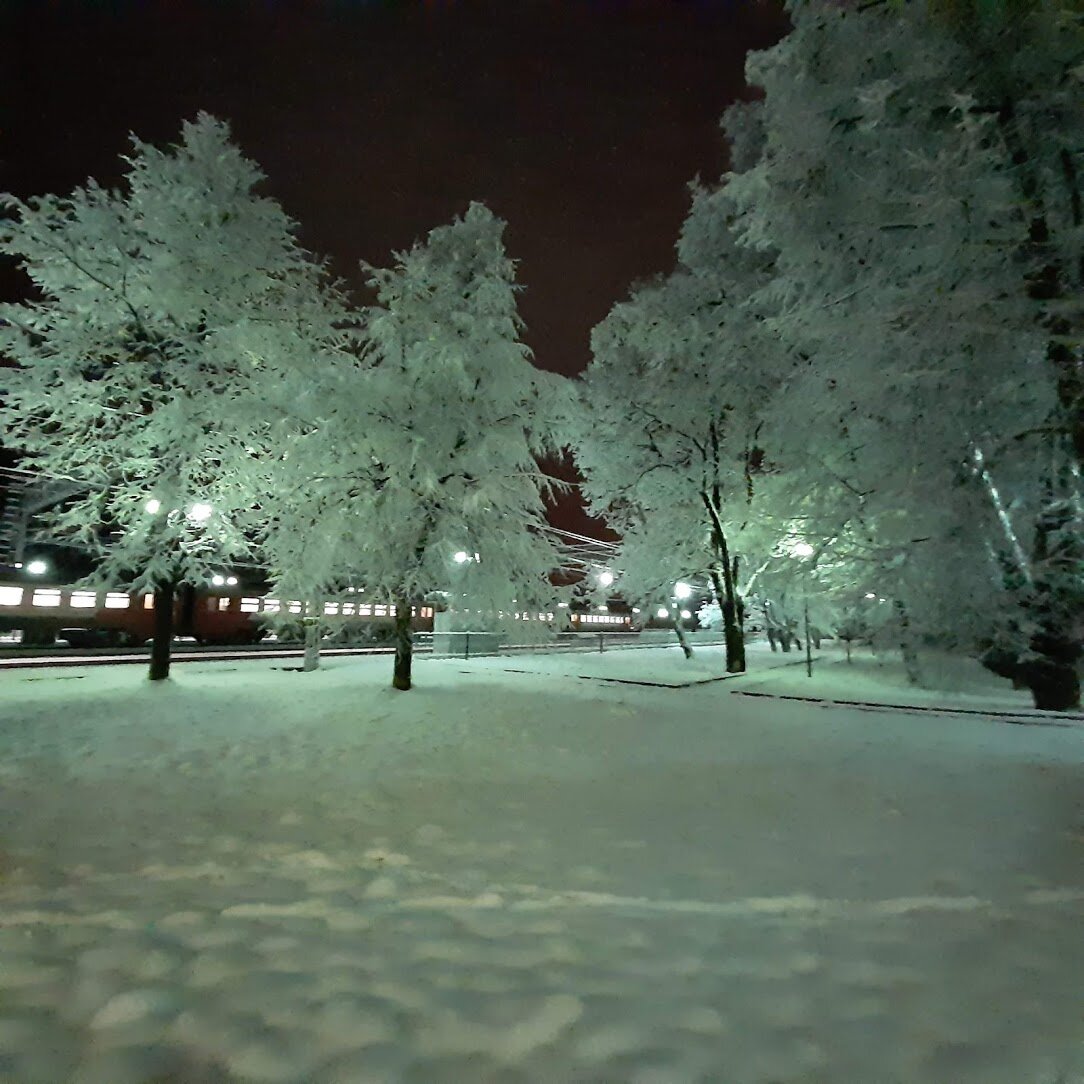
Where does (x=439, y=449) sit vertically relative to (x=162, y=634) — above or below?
above

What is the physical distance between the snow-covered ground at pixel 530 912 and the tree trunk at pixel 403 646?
162 inches

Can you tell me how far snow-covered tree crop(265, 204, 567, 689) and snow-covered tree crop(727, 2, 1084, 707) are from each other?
4.71 m

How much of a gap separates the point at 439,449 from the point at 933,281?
7.63m

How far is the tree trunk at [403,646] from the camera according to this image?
11844mm

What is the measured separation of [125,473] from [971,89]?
13.9 metres

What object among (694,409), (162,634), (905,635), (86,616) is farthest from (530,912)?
(86,616)

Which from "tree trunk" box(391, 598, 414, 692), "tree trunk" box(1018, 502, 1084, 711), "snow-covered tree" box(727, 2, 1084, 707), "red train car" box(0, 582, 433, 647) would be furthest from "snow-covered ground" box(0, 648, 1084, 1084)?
"red train car" box(0, 582, 433, 647)

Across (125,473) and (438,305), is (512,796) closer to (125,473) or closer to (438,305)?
(438,305)

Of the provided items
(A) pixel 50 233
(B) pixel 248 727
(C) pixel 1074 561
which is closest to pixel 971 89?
(C) pixel 1074 561

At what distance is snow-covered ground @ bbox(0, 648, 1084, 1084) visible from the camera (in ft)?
7.95

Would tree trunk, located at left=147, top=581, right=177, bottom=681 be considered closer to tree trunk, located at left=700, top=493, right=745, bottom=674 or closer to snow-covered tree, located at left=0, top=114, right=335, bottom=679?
snow-covered tree, located at left=0, top=114, right=335, bottom=679

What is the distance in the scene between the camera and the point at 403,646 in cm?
1214

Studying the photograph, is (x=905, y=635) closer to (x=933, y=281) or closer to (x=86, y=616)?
(x=933, y=281)

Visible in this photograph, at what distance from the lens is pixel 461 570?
11.8m
